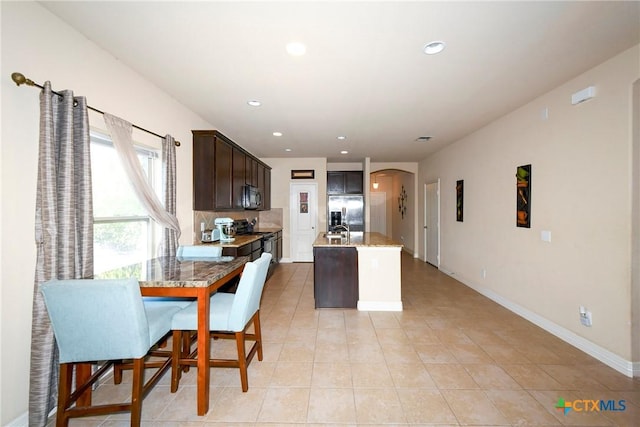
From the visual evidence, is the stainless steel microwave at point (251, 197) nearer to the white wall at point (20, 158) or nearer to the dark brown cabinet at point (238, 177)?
the dark brown cabinet at point (238, 177)

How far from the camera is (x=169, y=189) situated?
305cm

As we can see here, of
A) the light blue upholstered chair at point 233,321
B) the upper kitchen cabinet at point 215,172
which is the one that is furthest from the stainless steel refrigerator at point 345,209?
the light blue upholstered chair at point 233,321

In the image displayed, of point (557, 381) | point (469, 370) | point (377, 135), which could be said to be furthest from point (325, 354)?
point (377, 135)

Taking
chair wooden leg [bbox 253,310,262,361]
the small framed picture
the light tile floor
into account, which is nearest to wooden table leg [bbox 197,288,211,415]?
the light tile floor

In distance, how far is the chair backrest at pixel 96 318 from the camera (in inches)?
61.6

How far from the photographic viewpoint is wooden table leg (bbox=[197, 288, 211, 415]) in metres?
1.86

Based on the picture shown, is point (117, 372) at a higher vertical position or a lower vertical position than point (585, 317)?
lower

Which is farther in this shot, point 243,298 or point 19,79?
point 243,298

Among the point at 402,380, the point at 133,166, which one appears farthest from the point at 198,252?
the point at 402,380

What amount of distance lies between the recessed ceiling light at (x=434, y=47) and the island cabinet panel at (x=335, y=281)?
2.43 metres

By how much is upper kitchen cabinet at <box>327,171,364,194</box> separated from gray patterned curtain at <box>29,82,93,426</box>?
585 centimetres

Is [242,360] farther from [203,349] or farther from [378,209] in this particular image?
[378,209]

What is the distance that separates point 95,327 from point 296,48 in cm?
231

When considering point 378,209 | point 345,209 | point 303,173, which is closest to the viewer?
point 303,173
